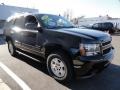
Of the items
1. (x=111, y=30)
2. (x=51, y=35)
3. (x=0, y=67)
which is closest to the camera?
(x=51, y=35)

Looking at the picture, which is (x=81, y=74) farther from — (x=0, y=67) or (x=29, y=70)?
(x=0, y=67)

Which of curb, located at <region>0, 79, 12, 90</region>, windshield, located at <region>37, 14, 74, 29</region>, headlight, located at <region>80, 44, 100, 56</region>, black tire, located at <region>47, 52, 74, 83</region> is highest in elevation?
windshield, located at <region>37, 14, 74, 29</region>

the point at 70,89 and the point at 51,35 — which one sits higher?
the point at 51,35

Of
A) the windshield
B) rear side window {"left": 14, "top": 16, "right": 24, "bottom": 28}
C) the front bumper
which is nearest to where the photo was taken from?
the front bumper

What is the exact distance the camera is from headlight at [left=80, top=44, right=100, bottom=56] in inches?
178

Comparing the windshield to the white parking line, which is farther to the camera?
the windshield

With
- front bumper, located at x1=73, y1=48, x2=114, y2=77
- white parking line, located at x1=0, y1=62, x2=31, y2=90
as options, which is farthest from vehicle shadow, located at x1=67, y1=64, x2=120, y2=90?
white parking line, located at x1=0, y1=62, x2=31, y2=90

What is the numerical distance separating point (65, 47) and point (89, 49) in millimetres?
617

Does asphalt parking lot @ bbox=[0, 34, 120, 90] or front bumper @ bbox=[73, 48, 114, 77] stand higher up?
front bumper @ bbox=[73, 48, 114, 77]

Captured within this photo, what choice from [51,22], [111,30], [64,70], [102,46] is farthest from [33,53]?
[111,30]

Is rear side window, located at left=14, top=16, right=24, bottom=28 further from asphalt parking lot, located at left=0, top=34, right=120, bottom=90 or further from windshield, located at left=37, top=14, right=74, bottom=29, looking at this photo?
asphalt parking lot, located at left=0, top=34, right=120, bottom=90

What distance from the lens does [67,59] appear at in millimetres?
4773

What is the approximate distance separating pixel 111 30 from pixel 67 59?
2243 centimetres

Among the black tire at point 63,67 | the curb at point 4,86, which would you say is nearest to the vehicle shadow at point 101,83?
the black tire at point 63,67
